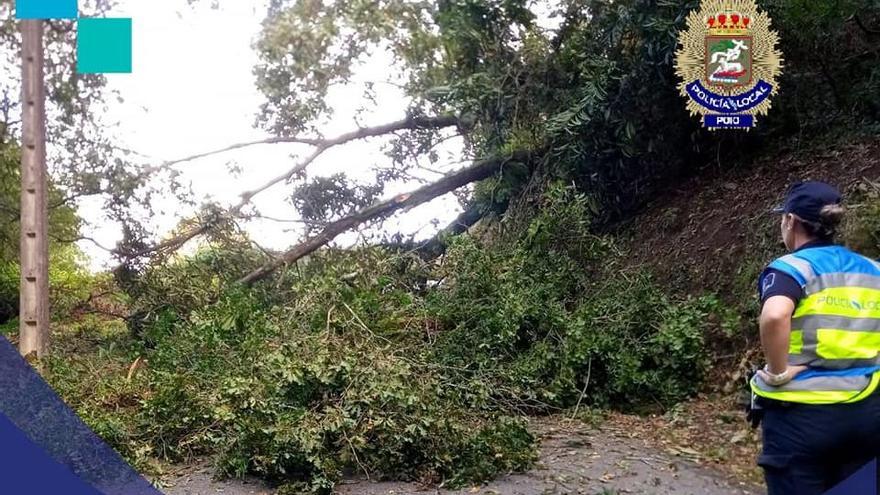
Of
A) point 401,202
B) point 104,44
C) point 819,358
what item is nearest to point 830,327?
point 819,358

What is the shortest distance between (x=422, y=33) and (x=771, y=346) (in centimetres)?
497

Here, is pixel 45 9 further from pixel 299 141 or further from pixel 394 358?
pixel 394 358

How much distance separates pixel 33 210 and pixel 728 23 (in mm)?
4767

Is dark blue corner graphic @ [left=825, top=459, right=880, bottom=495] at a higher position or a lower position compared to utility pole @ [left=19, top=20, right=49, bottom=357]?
lower

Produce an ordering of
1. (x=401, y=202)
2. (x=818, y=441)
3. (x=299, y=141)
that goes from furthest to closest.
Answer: (x=401, y=202)
(x=299, y=141)
(x=818, y=441)

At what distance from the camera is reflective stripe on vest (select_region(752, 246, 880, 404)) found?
7.89 ft

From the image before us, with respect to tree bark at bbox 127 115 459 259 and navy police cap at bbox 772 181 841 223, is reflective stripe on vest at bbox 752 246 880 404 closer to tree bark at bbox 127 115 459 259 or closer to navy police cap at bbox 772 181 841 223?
navy police cap at bbox 772 181 841 223

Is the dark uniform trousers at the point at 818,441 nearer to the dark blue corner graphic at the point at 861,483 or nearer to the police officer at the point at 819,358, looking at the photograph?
the police officer at the point at 819,358

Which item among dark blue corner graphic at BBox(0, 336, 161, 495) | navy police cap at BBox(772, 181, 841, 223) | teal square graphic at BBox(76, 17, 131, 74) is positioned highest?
teal square graphic at BBox(76, 17, 131, 74)

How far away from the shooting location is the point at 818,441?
2.40 meters

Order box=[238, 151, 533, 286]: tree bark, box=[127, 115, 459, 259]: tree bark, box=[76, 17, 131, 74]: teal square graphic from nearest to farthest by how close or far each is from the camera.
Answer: box=[76, 17, 131, 74]: teal square graphic < box=[127, 115, 459, 259]: tree bark < box=[238, 151, 533, 286]: tree bark

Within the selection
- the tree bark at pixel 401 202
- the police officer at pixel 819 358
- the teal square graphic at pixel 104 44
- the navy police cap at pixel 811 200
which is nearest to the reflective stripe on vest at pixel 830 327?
the police officer at pixel 819 358

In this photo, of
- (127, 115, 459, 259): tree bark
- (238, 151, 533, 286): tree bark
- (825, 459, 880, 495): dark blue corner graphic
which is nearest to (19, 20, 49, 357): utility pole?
(127, 115, 459, 259): tree bark

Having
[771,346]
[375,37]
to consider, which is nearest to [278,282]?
[375,37]
